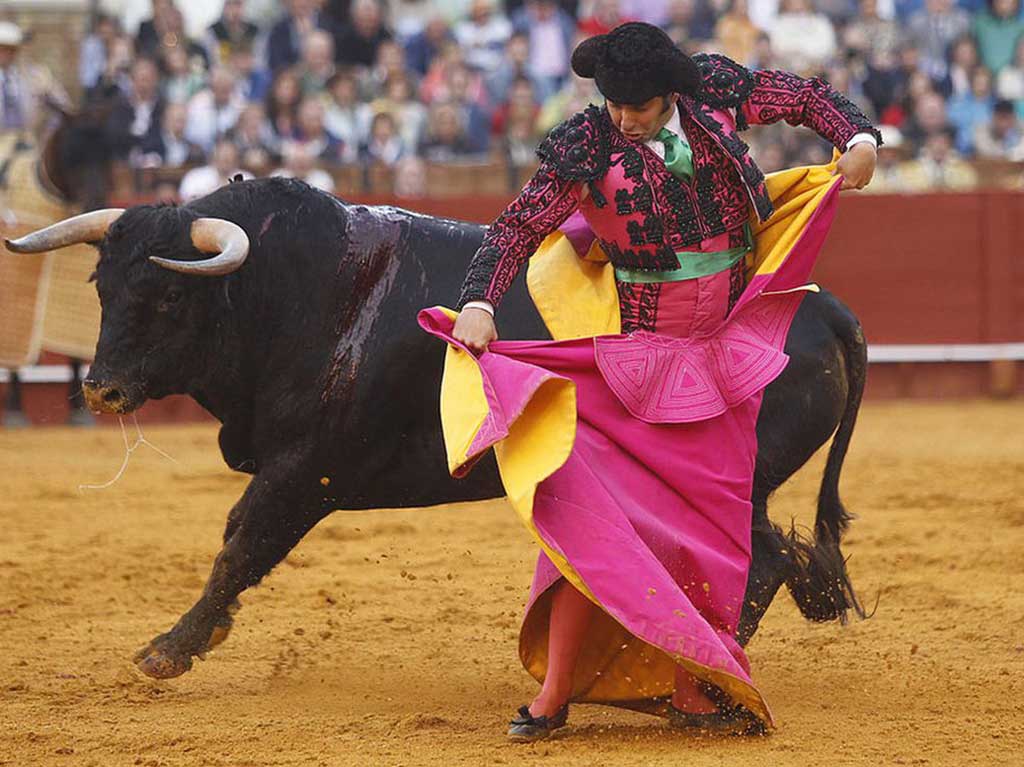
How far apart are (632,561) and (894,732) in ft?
2.23

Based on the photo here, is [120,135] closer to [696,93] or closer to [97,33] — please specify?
[97,33]

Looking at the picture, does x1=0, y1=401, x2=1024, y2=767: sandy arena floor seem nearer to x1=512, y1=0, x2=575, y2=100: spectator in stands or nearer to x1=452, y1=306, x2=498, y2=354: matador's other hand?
x1=452, y1=306, x2=498, y2=354: matador's other hand

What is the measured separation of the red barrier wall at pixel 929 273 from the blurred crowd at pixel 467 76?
383 mm

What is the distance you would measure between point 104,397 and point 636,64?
1.46m

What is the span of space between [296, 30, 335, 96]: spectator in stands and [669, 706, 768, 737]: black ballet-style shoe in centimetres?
758

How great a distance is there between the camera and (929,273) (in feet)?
34.3

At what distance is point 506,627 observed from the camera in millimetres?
4738

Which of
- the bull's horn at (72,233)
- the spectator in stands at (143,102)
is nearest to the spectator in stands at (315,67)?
the spectator in stands at (143,102)

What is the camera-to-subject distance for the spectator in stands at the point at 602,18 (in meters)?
11.0

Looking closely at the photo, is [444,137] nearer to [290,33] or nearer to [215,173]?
[290,33]

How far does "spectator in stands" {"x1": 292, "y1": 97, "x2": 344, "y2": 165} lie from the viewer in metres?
10.2

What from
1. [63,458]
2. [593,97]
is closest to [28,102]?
[63,458]

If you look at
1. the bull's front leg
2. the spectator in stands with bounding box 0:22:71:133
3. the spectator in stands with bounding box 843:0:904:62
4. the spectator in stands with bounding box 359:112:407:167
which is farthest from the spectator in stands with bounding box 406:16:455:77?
the bull's front leg

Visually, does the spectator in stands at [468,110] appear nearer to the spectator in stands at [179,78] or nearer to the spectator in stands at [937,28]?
the spectator in stands at [179,78]
